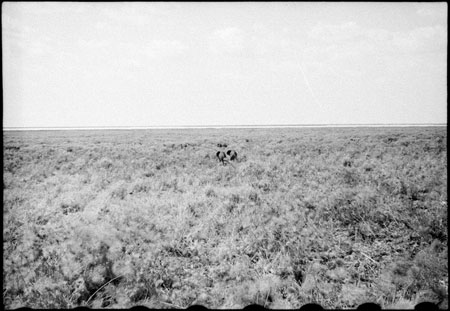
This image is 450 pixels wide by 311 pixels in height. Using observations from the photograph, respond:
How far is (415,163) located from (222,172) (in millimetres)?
9106

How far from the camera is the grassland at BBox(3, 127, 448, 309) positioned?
162 inches

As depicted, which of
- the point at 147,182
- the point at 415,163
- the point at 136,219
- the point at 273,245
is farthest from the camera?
the point at 415,163

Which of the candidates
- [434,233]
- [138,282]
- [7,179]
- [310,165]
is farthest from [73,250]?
[310,165]

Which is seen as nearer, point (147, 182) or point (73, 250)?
point (73, 250)

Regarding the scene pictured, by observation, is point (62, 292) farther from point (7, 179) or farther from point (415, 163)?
A: point (415, 163)

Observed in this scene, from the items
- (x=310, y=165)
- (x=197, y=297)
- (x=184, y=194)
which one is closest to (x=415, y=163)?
(x=310, y=165)

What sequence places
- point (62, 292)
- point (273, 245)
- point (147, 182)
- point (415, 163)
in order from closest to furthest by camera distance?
point (62, 292), point (273, 245), point (147, 182), point (415, 163)

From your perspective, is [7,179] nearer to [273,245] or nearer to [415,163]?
[273,245]

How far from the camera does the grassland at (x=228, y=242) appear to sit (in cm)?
412

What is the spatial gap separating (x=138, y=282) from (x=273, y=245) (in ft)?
8.31

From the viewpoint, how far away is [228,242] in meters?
5.63

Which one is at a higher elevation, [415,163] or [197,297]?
[415,163]

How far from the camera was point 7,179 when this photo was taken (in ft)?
38.5

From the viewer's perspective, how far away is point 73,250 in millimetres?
5137
